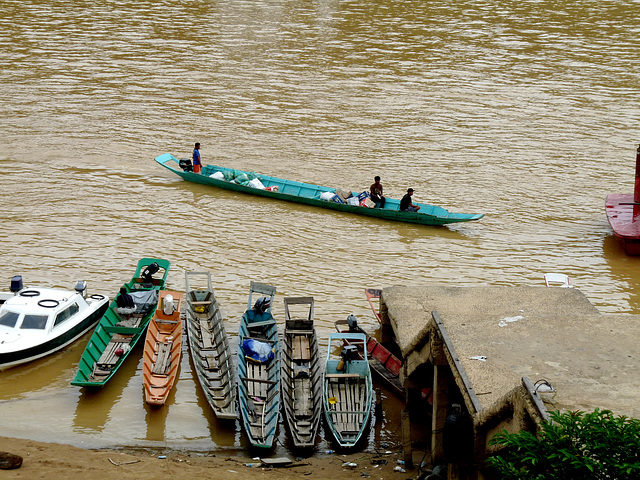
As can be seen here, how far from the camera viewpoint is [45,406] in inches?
567

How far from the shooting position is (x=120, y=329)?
16.3 metres

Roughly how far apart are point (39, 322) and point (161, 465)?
5.17 metres

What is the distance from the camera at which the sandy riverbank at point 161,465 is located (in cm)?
1170

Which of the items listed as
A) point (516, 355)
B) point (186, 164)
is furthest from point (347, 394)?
point (186, 164)

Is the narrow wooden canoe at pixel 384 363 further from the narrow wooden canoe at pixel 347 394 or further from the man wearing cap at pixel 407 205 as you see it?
the man wearing cap at pixel 407 205

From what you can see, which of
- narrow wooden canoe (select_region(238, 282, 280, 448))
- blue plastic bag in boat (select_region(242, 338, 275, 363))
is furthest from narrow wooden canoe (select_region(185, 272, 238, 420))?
blue plastic bag in boat (select_region(242, 338, 275, 363))

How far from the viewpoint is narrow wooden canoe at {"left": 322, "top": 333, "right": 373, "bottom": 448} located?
13.3 metres

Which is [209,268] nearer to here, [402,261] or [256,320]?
[256,320]

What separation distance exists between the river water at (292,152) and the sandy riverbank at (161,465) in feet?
2.10

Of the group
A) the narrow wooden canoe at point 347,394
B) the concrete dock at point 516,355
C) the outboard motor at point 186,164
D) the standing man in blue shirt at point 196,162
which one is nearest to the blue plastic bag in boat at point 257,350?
the narrow wooden canoe at point 347,394

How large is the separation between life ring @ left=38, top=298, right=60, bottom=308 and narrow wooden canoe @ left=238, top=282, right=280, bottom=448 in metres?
3.86

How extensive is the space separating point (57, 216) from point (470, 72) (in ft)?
77.9

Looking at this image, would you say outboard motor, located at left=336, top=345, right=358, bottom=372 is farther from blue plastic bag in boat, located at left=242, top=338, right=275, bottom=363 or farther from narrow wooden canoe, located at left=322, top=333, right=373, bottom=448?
blue plastic bag in boat, located at left=242, top=338, right=275, bottom=363

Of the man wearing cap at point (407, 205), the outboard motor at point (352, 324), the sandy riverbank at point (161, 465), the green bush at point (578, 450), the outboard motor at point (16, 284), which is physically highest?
the green bush at point (578, 450)
